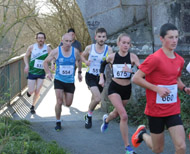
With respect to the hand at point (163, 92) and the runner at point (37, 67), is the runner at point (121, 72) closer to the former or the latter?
the hand at point (163, 92)

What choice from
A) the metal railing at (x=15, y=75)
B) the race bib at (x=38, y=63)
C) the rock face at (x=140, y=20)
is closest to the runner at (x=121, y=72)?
the rock face at (x=140, y=20)

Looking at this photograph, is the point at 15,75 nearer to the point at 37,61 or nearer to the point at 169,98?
the point at 37,61

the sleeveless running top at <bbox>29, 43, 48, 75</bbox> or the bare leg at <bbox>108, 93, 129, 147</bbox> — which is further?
the sleeveless running top at <bbox>29, 43, 48, 75</bbox>

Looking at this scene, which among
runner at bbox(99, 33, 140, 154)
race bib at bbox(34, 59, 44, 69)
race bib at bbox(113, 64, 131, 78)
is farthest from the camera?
race bib at bbox(34, 59, 44, 69)

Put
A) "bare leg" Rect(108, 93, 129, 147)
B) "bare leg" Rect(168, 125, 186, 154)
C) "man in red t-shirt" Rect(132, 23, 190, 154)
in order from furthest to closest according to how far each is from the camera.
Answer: "bare leg" Rect(108, 93, 129, 147), "man in red t-shirt" Rect(132, 23, 190, 154), "bare leg" Rect(168, 125, 186, 154)

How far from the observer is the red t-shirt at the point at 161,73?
492 cm

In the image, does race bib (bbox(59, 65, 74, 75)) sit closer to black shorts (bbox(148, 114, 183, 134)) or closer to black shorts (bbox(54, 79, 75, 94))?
black shorts (bbox(54, 79, 75, 94))

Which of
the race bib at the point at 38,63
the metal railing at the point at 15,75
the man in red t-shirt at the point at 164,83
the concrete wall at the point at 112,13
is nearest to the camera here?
the man in red t-shirt at the point at 164,83

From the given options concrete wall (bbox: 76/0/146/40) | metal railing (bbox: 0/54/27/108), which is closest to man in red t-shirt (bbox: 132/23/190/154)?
concrete wall (bbox: 76/0/146/40)

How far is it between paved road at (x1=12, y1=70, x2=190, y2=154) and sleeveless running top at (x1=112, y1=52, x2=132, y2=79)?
1213 millimetres

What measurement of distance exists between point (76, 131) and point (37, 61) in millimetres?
2768

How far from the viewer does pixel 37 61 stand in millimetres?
9922

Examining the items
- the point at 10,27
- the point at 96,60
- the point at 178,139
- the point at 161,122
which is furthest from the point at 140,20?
the point at 178,139

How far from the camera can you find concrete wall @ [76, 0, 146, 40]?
939 centimetres
